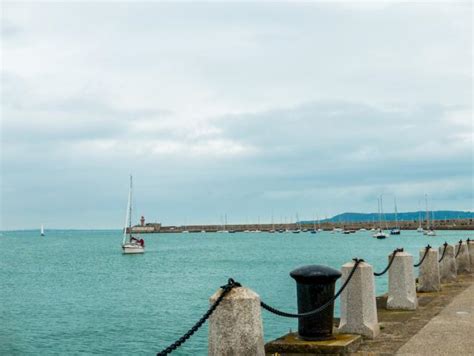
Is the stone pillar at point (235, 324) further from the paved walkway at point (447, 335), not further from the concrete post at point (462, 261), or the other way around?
the concrete post at point (462, 261)

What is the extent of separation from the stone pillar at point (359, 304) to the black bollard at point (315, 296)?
840 mm

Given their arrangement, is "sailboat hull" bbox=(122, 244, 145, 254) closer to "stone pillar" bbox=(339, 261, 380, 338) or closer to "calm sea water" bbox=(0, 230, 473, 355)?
"calm sea water" bbox=(0, 230, 473, 355)

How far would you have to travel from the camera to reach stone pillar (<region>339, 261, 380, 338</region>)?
31.5 feet

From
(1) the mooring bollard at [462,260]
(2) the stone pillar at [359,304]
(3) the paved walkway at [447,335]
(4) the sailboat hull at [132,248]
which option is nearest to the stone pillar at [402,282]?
(3) the paved walkway at [447,335]

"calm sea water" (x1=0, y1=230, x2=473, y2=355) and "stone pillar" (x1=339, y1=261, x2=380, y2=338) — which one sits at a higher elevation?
"stone pillar" (x1=339, y1=261, x2=380, y2=338)

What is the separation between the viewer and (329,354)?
8336mm

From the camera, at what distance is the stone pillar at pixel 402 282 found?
1239 centimetres

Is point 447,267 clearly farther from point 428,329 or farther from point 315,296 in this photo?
point 315,296

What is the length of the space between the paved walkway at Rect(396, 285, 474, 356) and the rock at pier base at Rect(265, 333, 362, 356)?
0.72 m

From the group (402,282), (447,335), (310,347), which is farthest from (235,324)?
(402,282)

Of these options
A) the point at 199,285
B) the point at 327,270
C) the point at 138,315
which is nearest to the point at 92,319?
the point at 138,315

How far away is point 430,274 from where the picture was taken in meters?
15.3

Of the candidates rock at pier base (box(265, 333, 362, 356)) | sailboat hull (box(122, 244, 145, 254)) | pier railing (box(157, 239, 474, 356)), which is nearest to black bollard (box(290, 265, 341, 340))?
pier railing (box(157, 239, 474, 356))

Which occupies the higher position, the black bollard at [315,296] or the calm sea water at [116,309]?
the black bollard at [315,296]
